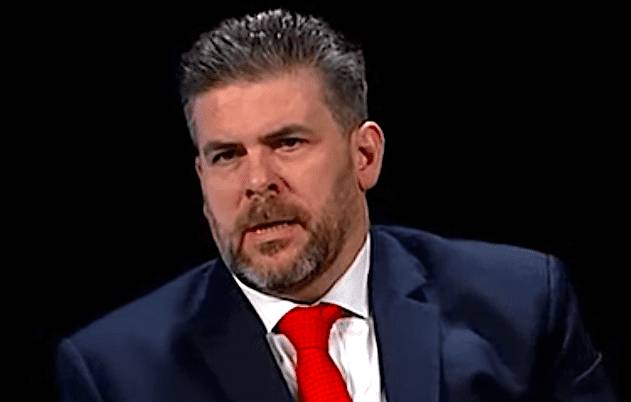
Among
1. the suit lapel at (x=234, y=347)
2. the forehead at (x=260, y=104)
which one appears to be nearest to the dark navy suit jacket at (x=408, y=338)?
the suit lapel at (x=234, y=347)

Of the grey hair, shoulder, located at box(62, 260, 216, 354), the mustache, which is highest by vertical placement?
the grey hair

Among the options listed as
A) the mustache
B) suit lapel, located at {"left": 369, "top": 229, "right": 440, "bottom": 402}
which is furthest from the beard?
suit lapel, located at {"left": 369, "top": 229, "right": 440, "bottom": 402}

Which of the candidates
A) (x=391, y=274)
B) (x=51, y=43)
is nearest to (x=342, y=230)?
(x=391, y=274)

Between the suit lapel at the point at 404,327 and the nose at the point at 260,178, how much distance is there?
24cm

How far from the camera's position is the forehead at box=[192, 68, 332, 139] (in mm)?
1681

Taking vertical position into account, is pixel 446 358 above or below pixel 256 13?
below

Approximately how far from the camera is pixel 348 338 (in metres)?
1.80

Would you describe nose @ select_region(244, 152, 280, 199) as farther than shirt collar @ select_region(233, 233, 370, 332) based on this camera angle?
No

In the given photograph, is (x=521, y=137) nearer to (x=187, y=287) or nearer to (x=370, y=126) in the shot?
(x=370, y=126)

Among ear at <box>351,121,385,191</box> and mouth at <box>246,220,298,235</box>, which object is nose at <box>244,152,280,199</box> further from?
ear at <box>351,121,385,191</box>

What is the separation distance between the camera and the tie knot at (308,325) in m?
1.75

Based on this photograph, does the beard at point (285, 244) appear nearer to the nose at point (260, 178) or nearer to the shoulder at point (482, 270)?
the nose at point (260, 178)

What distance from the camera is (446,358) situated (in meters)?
1.78

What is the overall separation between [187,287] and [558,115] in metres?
0.58
